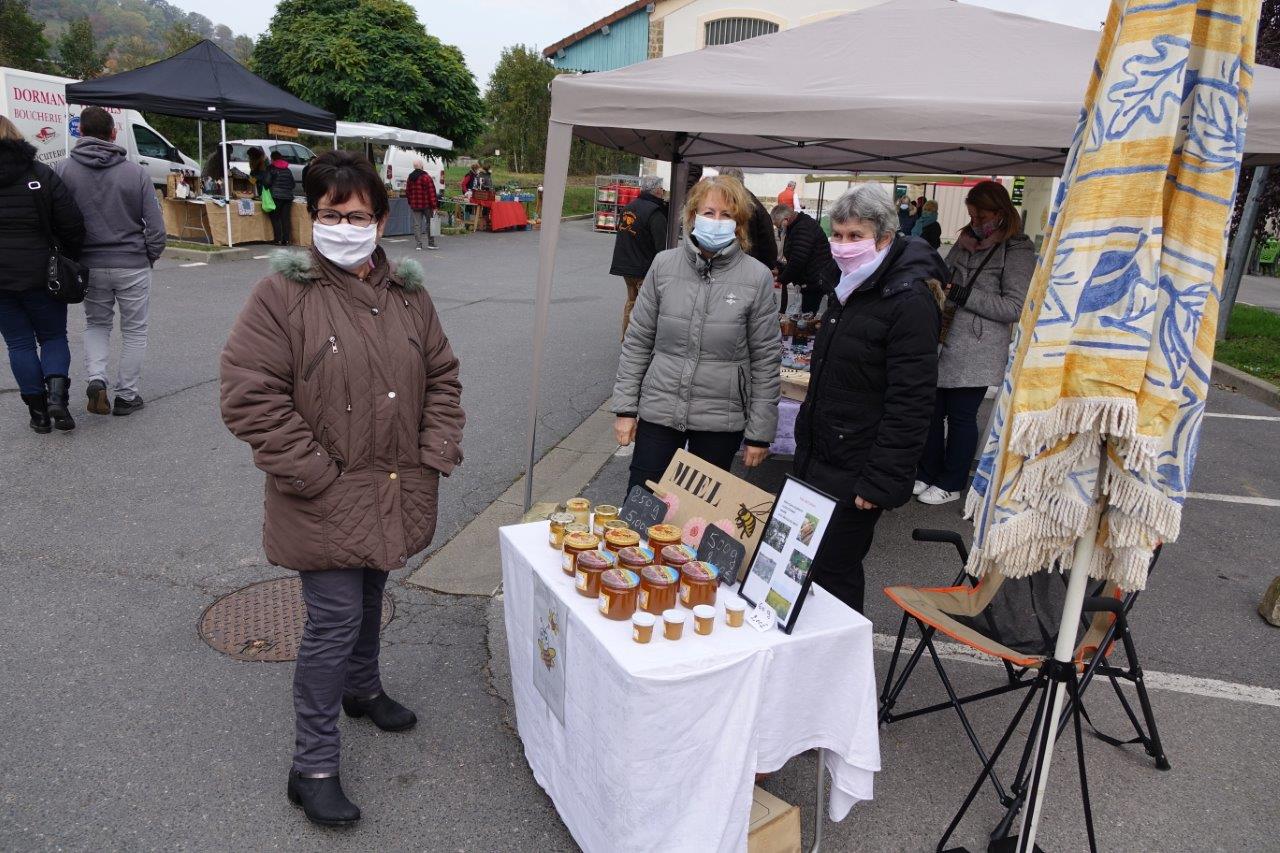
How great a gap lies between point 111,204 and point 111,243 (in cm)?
26

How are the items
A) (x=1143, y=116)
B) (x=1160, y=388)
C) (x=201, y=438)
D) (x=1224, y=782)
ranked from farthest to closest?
(x=201, y=438), (x=1224, y=782), (x=1160, y=388), (x=1143, y=116)

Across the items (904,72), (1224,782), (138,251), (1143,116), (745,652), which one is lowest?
(1224,782)

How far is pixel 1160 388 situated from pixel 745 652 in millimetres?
1112

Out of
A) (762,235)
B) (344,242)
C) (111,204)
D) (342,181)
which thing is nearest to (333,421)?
(344,242)

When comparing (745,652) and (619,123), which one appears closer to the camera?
(745,652)

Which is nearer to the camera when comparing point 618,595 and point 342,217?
point 618,595

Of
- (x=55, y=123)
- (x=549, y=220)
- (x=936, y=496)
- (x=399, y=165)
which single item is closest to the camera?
(x=549, y=220)

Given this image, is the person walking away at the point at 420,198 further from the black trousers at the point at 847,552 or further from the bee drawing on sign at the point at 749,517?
the bee drawing on sign at the point at 749,517

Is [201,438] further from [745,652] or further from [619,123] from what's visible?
[745,652]

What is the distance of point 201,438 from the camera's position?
552 centimetres

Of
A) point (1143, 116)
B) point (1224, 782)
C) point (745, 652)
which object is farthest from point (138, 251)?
point (1224, 782)

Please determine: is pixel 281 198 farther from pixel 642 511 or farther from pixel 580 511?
pixel 642 511

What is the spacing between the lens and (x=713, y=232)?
10.2ft

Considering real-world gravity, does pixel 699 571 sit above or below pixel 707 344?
below
